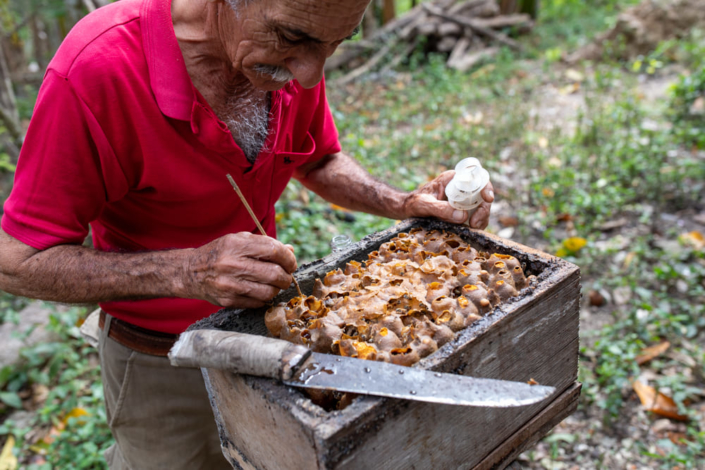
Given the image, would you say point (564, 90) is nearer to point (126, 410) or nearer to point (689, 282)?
point (689, 282)

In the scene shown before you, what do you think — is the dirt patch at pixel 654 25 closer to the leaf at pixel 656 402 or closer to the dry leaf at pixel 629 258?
the dry leaf at pixel 629 258

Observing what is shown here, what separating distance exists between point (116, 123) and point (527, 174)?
13.9 ft

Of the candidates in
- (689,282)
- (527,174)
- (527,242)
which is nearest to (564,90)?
(527,174)

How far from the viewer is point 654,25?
26.3ft

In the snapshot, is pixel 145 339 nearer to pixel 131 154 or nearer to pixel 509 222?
pixel 131 154

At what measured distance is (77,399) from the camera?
3369mm

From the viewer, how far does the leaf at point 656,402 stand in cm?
282

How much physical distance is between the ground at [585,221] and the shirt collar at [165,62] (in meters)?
2.18

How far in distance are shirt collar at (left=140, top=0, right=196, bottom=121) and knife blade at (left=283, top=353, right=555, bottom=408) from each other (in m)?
0.94

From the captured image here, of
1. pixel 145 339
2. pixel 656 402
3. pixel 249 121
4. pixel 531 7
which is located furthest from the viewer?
pixel 531 7

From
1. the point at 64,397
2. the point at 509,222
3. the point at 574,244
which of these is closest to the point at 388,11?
the point at 509,222

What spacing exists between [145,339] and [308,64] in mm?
1201

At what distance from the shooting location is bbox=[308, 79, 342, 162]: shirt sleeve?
7.46ft

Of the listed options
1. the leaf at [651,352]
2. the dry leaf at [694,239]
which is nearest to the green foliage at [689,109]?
the dry leaf at [694,239]
